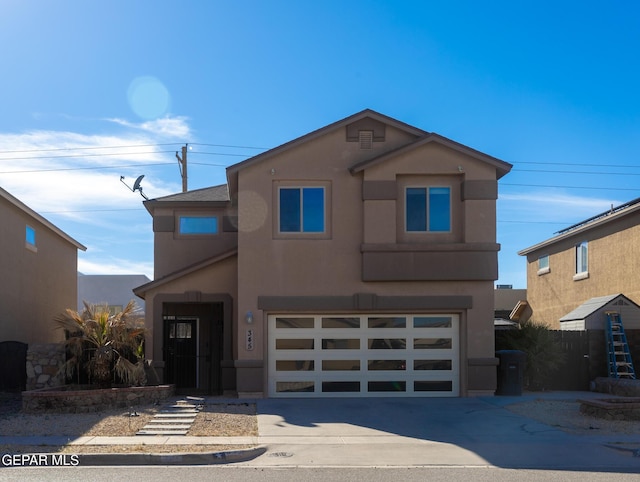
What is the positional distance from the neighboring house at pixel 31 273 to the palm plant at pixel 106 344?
5918mm

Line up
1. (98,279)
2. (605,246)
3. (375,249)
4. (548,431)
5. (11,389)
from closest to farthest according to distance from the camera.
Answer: (548,431) → (375,249) → (11,389) → (605,246) → (98,279)

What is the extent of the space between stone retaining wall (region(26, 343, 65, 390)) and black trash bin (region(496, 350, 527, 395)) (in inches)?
425

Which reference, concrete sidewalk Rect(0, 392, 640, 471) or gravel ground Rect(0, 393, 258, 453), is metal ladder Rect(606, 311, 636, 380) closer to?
concrete sidewalk Rect(0, 392, 640, 471)

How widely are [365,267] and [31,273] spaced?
13452 millimetres

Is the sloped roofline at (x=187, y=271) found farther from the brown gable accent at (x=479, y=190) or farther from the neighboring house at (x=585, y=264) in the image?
the neighboring house at (x=585, y=264)

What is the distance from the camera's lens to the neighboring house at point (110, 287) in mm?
47188

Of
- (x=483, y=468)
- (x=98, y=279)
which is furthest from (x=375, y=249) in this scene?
(x=98, y=279)

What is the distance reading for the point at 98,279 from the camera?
47.7 meters

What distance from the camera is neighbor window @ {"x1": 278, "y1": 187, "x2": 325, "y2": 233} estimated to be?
1808 centimetres

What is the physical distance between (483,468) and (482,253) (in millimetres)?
8330

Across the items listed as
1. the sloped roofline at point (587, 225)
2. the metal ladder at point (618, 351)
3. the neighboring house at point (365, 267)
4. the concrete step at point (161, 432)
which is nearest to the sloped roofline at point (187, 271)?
the neighboring house at point (365, 267)

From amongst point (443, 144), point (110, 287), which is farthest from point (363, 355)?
point (110, 287)

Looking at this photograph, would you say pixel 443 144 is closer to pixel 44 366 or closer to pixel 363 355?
pixel 363 355

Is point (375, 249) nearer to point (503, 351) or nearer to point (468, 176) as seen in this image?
point (468, 176)
